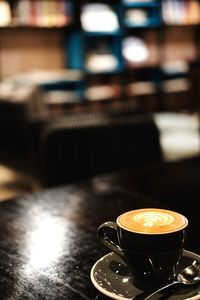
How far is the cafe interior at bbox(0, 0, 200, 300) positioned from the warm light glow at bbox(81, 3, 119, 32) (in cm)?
1

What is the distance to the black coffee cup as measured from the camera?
54 centimetres

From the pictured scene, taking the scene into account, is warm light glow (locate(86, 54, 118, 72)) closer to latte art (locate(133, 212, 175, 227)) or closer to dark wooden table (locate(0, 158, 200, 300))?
dark wooden table (locate(0, 158, 200, 300))

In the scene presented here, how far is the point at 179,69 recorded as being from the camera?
6.77 m

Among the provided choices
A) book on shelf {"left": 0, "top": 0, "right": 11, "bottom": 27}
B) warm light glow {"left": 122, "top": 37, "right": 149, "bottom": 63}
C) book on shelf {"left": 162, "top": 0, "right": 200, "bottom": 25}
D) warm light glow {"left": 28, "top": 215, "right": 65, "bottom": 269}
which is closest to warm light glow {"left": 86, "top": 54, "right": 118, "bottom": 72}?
warm light glow {"left": 122, "top": 37, "right": 149, "bottom": 63}

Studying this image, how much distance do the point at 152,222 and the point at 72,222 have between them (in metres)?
0.30

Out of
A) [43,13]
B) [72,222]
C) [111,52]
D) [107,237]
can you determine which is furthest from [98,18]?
[107,237]

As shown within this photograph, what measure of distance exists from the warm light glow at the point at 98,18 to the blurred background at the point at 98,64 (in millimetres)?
13

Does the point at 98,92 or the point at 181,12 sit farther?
the point at 181,12

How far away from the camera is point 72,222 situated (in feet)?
2.77

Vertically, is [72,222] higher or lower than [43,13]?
lower

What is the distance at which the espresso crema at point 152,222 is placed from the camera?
21.7 inches

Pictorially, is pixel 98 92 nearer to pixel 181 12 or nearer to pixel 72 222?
pixel 181 12

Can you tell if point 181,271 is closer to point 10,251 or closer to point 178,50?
point 10,251

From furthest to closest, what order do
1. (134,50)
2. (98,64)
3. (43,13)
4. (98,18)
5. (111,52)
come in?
(134,50) → (111,52) → (98,64) → (98,18) → (43,13)
